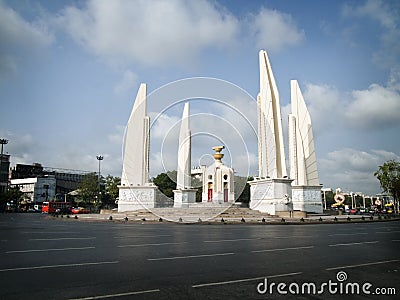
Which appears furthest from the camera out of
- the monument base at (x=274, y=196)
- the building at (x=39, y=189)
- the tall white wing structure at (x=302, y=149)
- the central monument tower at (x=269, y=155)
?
the building at (x=39, y=189)

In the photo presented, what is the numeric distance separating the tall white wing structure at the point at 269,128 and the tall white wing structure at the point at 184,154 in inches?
420

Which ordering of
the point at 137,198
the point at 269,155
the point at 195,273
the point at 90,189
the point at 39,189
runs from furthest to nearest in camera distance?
the point at 39,189 → the point at 90,189 → the point at 137,198 → the point at 269,155 → the point at 195,273

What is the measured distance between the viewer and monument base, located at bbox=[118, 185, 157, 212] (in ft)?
123

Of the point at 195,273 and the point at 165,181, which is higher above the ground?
the point at 165,181

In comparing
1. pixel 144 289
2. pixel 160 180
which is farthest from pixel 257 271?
pixel 160 180

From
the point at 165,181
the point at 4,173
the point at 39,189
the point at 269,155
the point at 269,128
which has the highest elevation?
the point at 269,128

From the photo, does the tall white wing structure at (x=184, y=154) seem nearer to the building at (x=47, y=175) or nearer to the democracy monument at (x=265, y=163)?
the democracy monument at (x=265, y=163)

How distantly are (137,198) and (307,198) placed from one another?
2066 cm

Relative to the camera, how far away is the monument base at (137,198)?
37600 millimetres

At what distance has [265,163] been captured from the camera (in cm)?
3647

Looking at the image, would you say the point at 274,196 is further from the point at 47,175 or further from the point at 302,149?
the point at 47,175

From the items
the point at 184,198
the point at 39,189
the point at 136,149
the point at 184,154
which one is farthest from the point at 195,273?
the point at 39,189

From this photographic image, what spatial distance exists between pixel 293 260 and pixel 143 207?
1230 inches

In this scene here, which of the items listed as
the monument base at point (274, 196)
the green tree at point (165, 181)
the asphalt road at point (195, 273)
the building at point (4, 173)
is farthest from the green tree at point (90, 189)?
the asphalt road at point (195, 273)
